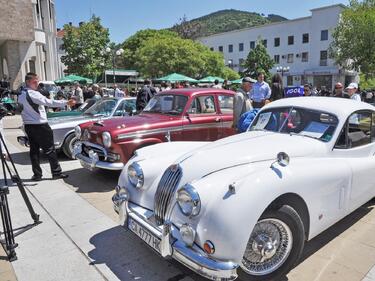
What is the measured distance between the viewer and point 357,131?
13.4 ft

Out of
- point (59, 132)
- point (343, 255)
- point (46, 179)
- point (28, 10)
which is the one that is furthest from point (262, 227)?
point (28, 10)

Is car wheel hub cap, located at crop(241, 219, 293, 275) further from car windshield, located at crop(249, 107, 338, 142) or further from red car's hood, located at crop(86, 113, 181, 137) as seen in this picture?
red car's hood, located at crop(86, 113, 181, 137)

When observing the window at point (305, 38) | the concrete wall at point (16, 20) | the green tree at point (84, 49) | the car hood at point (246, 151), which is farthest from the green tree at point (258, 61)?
the car hood at point (246, 151)

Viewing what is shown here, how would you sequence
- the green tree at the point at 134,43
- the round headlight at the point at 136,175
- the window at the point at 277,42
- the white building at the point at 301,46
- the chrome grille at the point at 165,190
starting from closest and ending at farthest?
the chrome grille at the point at 165,190, the round headlight at the point at 136,175, the white building at the point at 301,46, the window at the point at 277,42, the green tree at the point at 134,43

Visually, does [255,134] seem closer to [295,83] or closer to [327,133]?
[327,133]

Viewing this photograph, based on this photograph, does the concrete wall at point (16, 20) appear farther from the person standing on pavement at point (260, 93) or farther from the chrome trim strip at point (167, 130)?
the chrome trim strip at point (167, 130)

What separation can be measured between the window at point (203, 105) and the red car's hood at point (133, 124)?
1.31 ft

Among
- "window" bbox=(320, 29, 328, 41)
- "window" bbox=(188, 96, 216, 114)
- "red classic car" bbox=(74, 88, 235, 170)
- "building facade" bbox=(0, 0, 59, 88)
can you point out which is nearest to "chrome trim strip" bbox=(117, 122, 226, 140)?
"red classic car" bbox=(74, 88, 235, 170)

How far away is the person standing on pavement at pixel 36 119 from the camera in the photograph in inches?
230

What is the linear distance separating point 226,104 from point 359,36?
24.0m

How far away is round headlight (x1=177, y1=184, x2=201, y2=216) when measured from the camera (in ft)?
9.06

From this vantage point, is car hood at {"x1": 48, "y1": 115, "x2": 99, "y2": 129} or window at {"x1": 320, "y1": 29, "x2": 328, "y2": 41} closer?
car hood at {"x1": 48, "y1": 115, "x2": 99, "y2": 129}

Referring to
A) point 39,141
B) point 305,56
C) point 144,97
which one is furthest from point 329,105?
point 305,56

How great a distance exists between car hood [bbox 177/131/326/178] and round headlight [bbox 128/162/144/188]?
0.50 meters
